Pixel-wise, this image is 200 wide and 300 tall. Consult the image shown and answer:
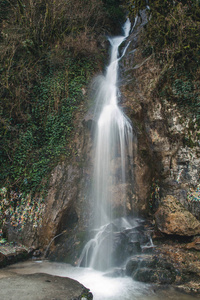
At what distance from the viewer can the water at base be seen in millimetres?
4246

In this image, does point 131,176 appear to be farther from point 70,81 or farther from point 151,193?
point 70,81

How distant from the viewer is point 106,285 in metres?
4.82

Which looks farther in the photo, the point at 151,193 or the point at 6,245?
the point at 151,193

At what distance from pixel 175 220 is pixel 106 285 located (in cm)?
268

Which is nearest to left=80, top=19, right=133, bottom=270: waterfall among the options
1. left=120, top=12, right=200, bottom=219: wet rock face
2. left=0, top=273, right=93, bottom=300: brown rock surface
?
left=120, top=12, right=200, bottom=219: wet rock face

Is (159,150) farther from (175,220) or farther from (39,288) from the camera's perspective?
(39,288)

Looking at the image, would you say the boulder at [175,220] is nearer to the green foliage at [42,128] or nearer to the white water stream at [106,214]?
the white water stream at [106,214]

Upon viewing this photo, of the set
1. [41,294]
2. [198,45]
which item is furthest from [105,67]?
[41,294]

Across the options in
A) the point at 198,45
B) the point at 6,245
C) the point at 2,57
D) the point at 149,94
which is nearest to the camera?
the point at 6,245

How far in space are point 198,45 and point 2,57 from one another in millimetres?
8755

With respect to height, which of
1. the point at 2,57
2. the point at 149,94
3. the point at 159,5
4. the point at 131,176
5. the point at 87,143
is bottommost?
the point at 131,176

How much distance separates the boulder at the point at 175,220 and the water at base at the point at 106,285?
175 centimetres

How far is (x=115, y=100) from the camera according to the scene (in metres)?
9.91

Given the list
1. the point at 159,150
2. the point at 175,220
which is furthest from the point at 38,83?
the point at 175,220
